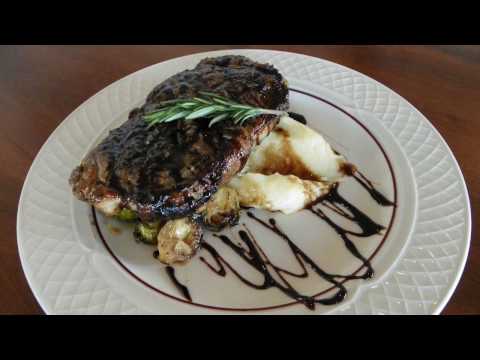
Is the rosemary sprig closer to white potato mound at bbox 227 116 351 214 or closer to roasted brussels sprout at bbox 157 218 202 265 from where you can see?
white potato mound at bbox 227 116 351 214

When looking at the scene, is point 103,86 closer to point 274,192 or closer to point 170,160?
point 170,160

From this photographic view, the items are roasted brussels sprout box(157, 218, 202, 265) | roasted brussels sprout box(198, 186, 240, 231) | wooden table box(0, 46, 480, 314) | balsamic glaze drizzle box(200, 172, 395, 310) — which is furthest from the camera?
wooden table box(0, 46, 480, 314)

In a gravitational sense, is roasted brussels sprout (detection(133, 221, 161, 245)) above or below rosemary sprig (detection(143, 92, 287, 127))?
below

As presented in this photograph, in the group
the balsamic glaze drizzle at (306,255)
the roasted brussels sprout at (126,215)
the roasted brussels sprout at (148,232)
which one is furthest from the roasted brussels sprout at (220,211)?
the roasted brussels sprout at (126,215)

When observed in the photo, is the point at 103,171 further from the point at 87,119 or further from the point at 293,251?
the point at 293,251

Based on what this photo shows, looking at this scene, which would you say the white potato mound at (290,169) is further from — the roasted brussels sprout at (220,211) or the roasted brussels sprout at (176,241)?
the roasted brussels sprout at (176,241)

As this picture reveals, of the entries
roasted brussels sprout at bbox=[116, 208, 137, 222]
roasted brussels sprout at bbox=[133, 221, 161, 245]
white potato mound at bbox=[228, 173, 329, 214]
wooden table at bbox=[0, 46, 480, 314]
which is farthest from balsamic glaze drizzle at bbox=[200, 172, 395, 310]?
wooden table at bbox=[0, 46, 480, 314]

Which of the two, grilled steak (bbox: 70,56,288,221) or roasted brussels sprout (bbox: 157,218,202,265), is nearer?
grilled steak (bbox: 70,56,288,221)
